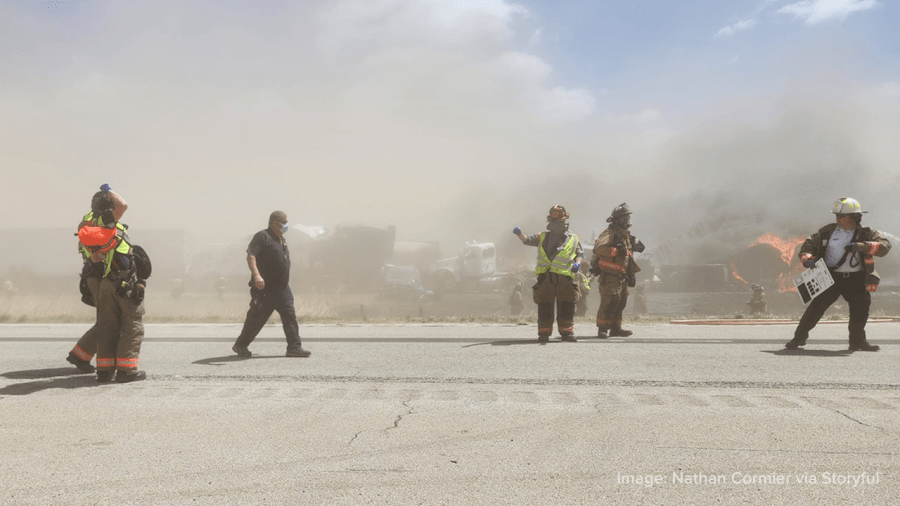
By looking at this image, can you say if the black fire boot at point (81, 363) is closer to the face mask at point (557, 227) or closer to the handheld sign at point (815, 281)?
the face mask at point (557, 227)

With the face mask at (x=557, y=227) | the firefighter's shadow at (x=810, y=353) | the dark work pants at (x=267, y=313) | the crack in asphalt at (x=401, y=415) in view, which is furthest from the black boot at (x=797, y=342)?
the dark work pants at (x=267, y=313)

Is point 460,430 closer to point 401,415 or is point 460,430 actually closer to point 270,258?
point 401,415

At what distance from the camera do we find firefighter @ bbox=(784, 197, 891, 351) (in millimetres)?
8672

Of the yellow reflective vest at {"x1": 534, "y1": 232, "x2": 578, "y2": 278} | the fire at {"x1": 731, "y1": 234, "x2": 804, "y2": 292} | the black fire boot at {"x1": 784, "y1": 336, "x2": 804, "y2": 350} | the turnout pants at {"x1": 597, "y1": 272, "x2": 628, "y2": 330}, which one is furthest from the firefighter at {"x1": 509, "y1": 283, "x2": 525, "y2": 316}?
the fire at {"x1": 731, "y1": 234, "x2": 804, "y2": 292}

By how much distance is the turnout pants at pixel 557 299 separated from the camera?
395 inches

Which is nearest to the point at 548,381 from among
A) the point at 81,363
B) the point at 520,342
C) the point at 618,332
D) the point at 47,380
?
the point at 520,342

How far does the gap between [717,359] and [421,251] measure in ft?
100

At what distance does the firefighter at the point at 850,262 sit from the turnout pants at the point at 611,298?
2.52 m

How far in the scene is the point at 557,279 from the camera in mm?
10094

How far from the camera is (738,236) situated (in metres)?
62.7

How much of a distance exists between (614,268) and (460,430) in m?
6.61

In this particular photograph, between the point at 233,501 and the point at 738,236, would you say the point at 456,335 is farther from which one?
the point at 738,236

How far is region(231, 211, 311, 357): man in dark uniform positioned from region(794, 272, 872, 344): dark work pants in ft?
19.8

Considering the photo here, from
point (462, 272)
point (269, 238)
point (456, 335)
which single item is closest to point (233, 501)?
point (269, 238)
